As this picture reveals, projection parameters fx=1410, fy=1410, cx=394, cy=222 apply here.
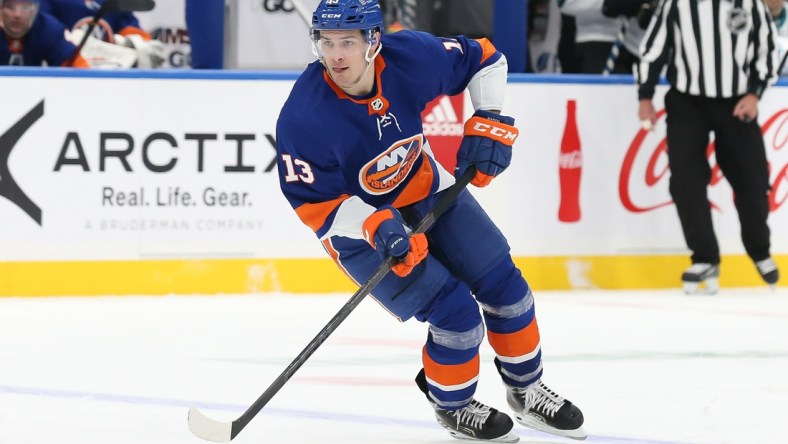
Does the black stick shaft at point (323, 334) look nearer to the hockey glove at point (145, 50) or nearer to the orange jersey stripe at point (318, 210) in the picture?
the orange jersey stripe at point (318, 210)

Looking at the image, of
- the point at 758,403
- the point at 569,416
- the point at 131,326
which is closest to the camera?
the point at 569,416

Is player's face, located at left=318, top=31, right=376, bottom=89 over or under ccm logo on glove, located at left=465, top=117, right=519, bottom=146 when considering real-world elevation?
over

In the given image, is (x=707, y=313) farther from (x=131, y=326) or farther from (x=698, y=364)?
(x=131, y=326)

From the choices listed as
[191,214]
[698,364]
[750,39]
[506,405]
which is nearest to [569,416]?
[506,405]

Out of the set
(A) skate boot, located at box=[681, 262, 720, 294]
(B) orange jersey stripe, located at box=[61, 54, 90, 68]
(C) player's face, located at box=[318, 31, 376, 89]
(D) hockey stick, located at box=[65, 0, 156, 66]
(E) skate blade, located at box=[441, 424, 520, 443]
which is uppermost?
(C) player's face, located at box=[318, 31, 376, 89]

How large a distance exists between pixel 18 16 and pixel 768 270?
334cm

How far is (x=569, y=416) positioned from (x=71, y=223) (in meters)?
2.92

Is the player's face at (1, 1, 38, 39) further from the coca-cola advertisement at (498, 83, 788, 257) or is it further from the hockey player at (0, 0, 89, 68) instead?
the coca-cola advertisement at (498, 83, 788, 257)

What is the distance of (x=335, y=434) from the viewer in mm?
3461

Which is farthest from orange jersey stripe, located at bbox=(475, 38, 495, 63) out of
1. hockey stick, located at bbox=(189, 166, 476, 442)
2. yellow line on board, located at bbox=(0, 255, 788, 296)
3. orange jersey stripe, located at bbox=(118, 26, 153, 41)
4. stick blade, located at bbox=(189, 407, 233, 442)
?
orange jersey stripe, located at bbox=(118, 26, 153, 41)

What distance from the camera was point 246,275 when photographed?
19.1 feet

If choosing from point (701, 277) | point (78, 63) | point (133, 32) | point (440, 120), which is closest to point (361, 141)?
point (440, 120)

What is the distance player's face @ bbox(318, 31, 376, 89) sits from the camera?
312cm

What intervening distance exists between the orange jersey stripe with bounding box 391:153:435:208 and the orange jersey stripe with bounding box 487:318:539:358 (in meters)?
0.39
